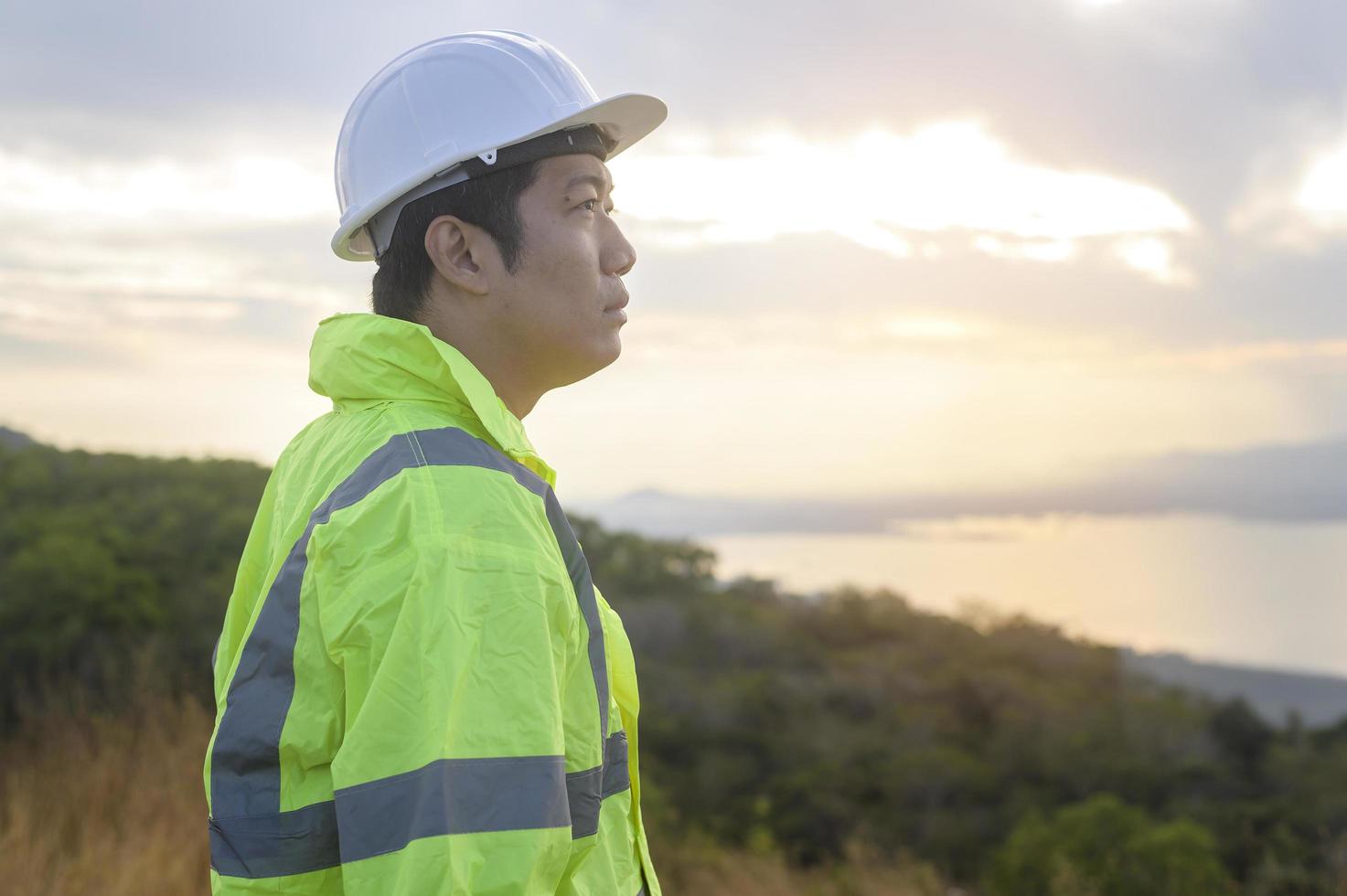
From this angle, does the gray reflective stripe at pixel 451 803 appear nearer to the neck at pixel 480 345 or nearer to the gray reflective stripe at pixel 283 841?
the gray reflective stripe at pixel 283 841

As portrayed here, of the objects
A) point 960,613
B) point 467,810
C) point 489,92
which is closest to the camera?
point 467,810

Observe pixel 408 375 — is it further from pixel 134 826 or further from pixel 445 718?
pixel 134 826

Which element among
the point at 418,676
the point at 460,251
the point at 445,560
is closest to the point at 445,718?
the point at 418,676

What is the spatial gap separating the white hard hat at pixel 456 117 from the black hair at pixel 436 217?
21 mm

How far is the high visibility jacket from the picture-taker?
4.71 feet

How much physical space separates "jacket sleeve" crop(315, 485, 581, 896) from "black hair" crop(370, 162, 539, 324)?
0.66m

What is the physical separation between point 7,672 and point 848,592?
21.9 ft

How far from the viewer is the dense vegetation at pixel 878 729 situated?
651 centimetres

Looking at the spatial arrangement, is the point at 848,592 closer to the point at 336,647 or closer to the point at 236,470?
the point at 236,470

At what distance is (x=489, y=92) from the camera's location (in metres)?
2.13

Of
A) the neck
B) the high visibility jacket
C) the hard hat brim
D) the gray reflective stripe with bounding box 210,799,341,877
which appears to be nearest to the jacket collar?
the high visibility jacket

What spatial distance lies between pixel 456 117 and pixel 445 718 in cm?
116

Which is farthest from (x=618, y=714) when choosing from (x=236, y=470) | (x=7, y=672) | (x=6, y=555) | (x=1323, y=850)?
(x=236, y=470)

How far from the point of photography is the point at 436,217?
2076 mm
